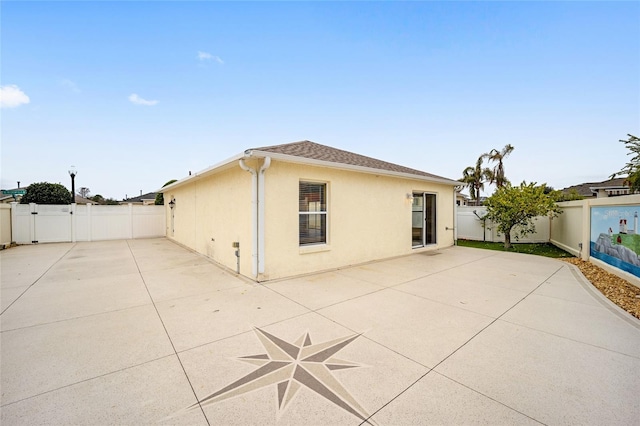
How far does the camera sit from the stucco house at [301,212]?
5605mm

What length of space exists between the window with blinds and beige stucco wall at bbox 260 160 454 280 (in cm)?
16

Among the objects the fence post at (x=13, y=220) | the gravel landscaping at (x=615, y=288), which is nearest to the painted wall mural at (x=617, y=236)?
the gravel landscaping at (x=615, y=288)

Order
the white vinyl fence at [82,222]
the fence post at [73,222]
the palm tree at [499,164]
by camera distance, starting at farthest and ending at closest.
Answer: the palm tree at [499,164] < the fence post at [73,222] < the white vinyl fence at [82,222]

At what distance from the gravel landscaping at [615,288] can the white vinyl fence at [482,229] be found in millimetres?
5213

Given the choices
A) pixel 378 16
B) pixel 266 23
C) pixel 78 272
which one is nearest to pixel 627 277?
pixel 378 16

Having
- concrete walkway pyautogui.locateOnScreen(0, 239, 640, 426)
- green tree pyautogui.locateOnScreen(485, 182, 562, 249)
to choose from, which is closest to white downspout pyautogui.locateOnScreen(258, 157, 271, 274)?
concrete walkway pyautogui.locateOnScreen(0, 239, 640, 426)

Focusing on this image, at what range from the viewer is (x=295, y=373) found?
2.42m

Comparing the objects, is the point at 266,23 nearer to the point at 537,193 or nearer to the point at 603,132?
the point at 537,193

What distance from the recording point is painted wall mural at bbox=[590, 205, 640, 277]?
5.55 metres

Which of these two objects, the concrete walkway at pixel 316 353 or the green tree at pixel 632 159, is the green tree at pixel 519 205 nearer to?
the green tree at pixel 632 159

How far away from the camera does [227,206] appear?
22.6ft

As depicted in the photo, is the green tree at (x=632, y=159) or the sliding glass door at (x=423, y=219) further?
the green tree at (x=632, y=159)

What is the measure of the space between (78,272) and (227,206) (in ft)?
13.3

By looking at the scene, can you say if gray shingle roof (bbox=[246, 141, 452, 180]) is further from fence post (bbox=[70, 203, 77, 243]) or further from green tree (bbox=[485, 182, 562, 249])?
fence post (bbox=[70, 203, 77, 243])
